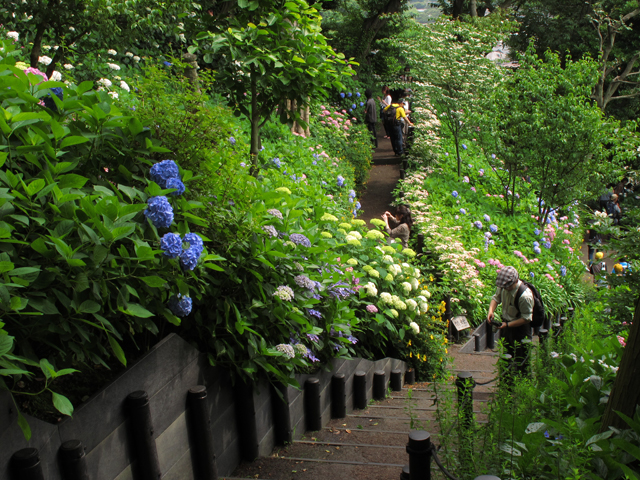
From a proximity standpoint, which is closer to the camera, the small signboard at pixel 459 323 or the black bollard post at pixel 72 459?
the black bollard post at pixel 72 459

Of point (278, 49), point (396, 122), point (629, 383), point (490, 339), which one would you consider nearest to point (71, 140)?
point (278, 49)

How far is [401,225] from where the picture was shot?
30.1 feet

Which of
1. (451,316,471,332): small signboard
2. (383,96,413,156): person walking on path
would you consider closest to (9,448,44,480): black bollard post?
(451,316,471,332): small signboard

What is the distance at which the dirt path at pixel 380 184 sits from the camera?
13191 mm

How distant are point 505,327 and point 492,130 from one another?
8.45 m

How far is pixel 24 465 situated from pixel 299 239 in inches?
82.1

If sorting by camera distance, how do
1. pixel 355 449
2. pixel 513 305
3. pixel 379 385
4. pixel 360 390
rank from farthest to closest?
pixel 513 305 → pixel 379 385 → pixel 360 390 → pixel 355 449

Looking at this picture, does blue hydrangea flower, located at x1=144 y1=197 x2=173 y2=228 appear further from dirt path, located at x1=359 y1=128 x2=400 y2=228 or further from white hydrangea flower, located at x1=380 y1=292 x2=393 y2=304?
dirt path, located at x1=359 y1=128 x2=400 y2=228

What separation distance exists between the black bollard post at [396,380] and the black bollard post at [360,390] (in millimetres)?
750

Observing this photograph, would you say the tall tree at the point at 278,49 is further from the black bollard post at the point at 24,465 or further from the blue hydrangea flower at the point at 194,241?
the black bollard post at the point at 24,465

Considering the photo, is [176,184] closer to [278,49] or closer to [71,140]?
[71,140]

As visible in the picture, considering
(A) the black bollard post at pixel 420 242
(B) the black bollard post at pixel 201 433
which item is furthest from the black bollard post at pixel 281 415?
(A) the black bollard post at pixel 420 242

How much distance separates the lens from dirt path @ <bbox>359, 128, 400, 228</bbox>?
1319 cm

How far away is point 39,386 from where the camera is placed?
7.32 ft
